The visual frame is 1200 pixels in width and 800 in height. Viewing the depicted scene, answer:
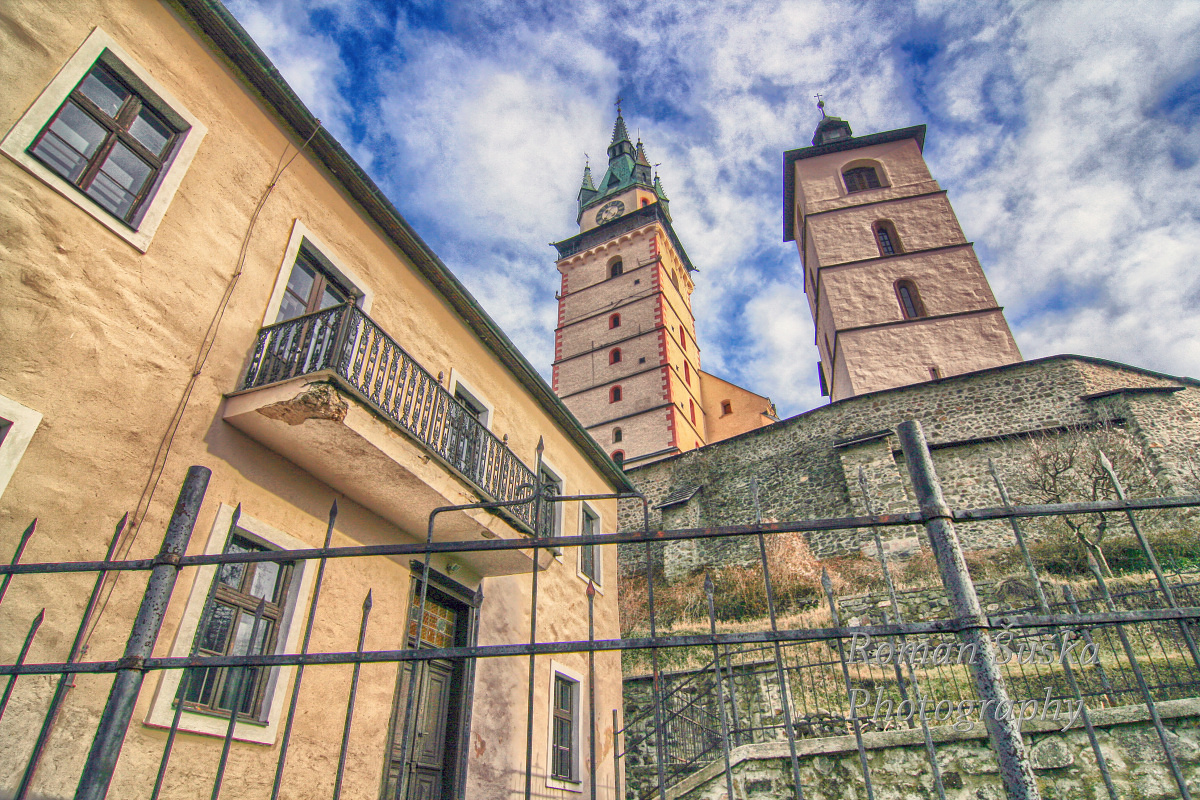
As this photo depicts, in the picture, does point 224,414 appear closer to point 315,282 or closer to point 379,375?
point 379,375

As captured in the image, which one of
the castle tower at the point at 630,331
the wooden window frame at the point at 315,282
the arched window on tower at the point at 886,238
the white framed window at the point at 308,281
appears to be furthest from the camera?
the castle tower at the point at 630,331

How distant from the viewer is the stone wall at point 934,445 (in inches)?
648

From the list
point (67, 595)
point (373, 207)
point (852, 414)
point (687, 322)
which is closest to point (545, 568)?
point (373, 207)

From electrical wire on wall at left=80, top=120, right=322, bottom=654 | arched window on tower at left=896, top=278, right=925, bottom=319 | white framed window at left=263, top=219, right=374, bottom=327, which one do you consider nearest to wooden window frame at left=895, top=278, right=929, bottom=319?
arched window on tower at left=896, top=278, right=925, bottom=319

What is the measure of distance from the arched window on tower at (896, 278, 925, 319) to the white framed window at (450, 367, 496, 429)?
61.9 feet

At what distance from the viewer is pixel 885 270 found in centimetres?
2512

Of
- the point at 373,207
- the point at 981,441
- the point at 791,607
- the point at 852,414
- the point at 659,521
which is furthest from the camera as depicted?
the point at 659,521

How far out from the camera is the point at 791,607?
1627 cm

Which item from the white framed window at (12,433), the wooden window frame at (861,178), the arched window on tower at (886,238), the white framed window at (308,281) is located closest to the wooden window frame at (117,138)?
the white framed window at (308,281)

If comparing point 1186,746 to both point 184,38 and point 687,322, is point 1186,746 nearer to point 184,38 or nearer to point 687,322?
point 184,38

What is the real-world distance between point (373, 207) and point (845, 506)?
15.4 meters

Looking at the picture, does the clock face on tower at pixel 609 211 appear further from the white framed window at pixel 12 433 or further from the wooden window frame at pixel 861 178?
the white framed window at pixel 12 433

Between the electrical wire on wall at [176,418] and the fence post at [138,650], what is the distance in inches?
108

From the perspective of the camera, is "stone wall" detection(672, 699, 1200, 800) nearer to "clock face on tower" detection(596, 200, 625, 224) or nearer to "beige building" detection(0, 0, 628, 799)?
"beige building" detection(0, 0, 628, 799)
